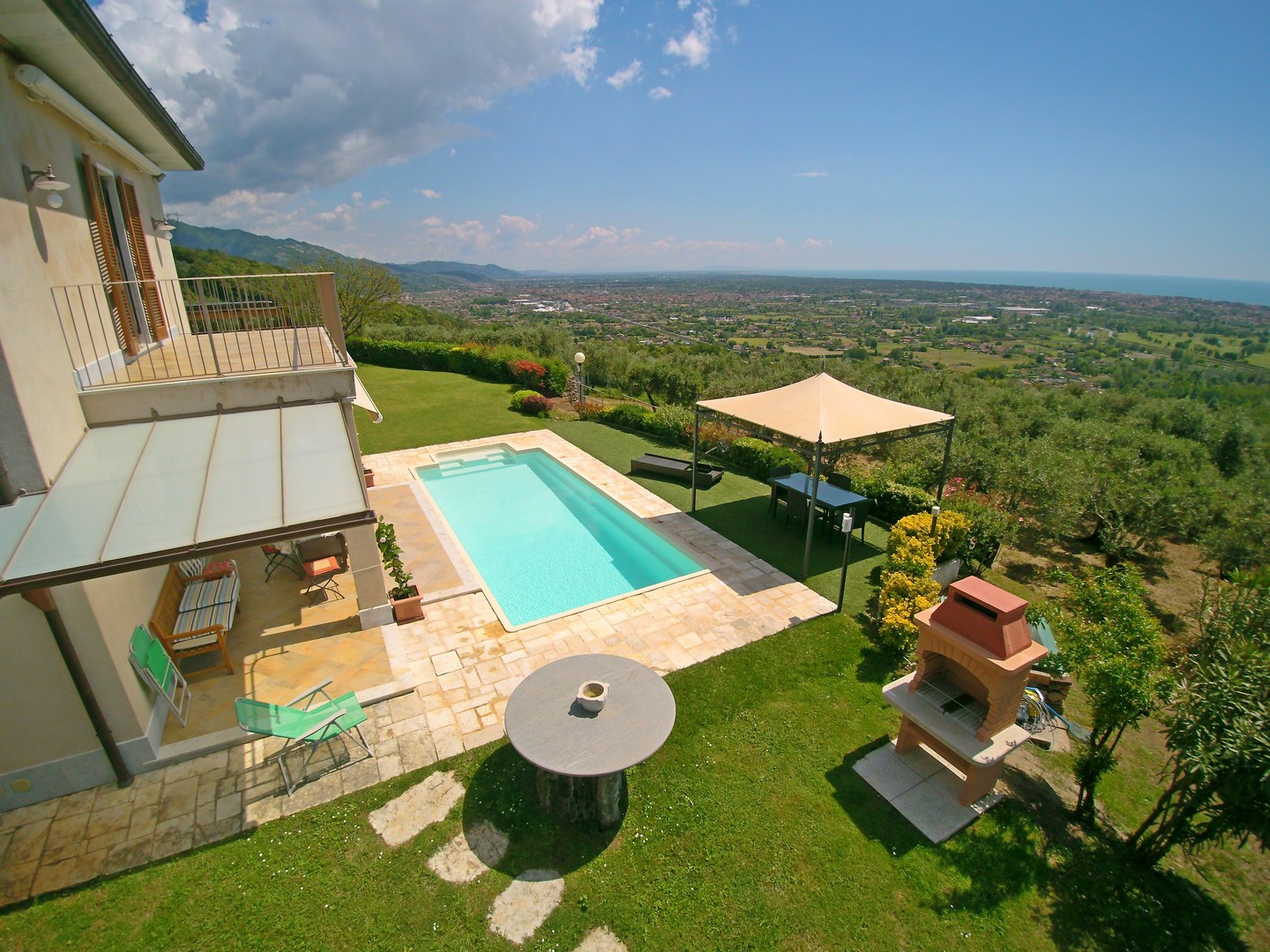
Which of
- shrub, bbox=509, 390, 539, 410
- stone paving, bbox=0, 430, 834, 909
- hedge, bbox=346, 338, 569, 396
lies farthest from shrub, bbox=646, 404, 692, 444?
stone paving, bbox=0, 430, 834, 909

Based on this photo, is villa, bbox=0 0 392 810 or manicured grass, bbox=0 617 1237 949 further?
villa, bbox=0 0 392 810

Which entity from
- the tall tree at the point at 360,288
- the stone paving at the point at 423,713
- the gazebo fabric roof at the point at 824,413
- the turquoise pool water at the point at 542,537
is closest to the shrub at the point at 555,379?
the turquoise pool water at the point at 542,537

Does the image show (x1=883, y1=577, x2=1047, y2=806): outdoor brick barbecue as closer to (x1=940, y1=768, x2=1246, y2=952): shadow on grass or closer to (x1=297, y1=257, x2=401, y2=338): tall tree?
(x1=940, y1=768, x2=1246, y2=952): shadow on grass

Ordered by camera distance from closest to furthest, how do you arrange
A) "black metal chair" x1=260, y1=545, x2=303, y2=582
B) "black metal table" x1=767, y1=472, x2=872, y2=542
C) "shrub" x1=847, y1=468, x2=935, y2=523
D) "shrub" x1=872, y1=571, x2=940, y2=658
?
"shrub" x1=872, y1=571, x2=940, y2=658 → "black metal chair" x1=260, y1=545, x2=303, y2=582 → "black metal table" x1=767, y1=472, x2=872, y2=542 → "shrub" x1=847, y1=468, x2=935, y2=523

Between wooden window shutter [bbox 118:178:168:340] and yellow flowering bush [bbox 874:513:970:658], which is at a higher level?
wooden window shutter [bbox 118:178:168:340]

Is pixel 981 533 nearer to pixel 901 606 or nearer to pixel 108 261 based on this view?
pixel 901 606

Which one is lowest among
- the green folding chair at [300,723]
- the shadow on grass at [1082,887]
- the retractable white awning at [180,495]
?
the shadow on grass at [1082,887]

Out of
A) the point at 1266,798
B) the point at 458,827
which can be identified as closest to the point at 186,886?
the point at 458,827

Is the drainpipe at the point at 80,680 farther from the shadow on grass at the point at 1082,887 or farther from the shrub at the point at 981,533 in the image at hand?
the shrub at the point at 981,533
